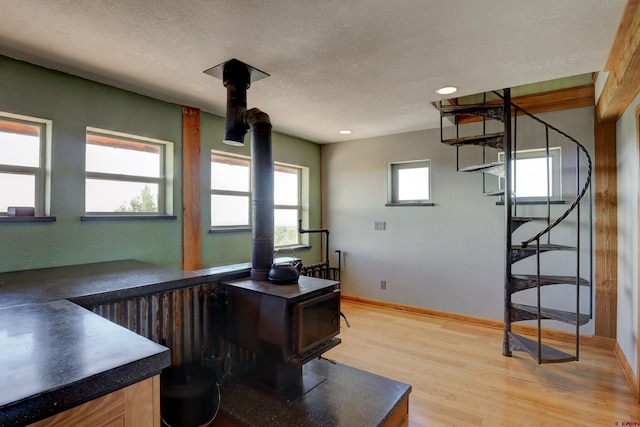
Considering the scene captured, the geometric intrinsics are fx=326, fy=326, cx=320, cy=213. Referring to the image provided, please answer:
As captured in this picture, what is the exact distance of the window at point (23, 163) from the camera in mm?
2289

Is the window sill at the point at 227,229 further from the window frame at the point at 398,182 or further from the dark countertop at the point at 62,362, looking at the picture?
the dark countertop at the point at 62,362

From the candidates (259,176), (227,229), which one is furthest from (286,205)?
(259,176)

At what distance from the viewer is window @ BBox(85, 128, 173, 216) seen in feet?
8.94

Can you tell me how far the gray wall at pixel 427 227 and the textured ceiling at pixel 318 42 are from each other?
1.33m

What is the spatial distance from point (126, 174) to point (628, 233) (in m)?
4.33

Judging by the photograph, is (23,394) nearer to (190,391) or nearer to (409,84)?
(190,391)

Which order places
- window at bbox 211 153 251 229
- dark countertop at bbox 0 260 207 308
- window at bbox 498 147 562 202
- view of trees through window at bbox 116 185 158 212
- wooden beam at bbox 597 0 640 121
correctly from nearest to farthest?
dark countertop at bbox 0 260 207 308 < wooden beam at bbox 597 0 640 121 < view of trees through window at bbox 116 185 158 212 < window at bbox 498 147 562 202 < window at bbox 211 153 251 229

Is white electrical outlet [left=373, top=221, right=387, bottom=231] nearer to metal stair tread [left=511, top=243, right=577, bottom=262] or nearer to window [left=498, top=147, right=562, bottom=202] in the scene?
window [left=498, top=147, right=562, bottom=202]

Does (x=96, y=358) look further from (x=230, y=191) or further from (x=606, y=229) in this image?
(x=606, y=229)

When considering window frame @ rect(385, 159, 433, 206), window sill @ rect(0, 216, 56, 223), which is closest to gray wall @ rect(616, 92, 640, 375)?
window frame @ rect(385, 159, 433, 206)

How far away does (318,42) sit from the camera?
79.8 inches

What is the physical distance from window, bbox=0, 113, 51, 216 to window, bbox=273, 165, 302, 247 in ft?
8.45

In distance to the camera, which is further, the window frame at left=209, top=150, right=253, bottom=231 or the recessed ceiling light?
the window frame at left=209, top=150, right=253, bottom=231

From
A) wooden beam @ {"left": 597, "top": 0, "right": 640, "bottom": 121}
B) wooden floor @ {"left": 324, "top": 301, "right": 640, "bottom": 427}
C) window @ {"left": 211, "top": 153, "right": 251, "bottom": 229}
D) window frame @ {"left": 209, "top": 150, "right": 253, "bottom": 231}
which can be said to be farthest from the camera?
window @ {"left": 211, "top": 153, "right": 251, "bottom": 229}
